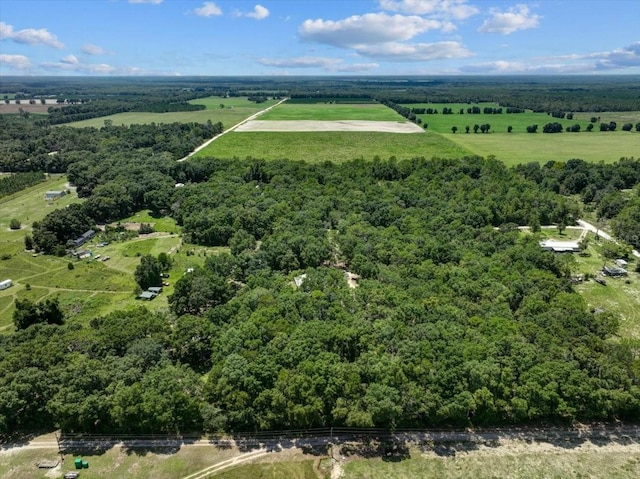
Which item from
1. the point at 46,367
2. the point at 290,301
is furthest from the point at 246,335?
the point at 46,367

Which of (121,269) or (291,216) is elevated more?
(291,216)

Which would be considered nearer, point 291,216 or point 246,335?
point 246,335

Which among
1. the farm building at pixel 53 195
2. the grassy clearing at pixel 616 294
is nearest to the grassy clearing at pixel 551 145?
the grassy clearing at pixel 616 294

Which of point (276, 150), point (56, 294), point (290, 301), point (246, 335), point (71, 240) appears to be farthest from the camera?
point (276, 150)

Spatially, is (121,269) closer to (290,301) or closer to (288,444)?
(290,301)

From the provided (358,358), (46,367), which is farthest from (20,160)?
(358,358)

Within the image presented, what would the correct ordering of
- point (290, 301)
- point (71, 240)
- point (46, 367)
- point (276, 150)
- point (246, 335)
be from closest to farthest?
point (46, 367), point (246, 335), point (290, 301), point (71, 240), point (276, 150)

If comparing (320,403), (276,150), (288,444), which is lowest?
(288,444)

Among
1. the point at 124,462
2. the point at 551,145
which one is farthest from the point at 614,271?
the point at 551,145
